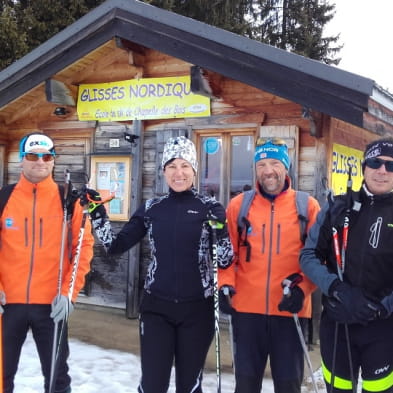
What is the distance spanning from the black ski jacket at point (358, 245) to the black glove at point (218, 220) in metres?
0.50

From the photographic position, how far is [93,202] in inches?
121

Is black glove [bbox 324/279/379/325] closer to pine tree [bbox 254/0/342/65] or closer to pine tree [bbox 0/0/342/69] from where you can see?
pine tree [bbox 0/0/342/69]

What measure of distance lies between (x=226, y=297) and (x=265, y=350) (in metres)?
0.40

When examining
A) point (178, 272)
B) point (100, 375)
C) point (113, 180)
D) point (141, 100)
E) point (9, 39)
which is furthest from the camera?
point (9, 39)

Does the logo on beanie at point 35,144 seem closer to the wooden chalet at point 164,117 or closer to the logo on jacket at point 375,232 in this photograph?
the logo on jacket at point 375,232

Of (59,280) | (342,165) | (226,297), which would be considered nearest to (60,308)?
(59,280)

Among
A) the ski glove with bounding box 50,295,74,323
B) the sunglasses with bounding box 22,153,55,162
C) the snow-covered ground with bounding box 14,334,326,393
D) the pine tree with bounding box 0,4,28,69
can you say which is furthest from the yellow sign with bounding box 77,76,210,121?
the pine tree with bounding box 0,4,28,69

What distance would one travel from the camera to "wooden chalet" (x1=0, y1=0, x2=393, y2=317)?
5039 mm

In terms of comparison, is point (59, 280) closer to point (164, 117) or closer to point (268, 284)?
point (268, 284)

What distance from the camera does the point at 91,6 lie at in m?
14.1

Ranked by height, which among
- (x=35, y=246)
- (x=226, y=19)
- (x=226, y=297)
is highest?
(x=226, y=19)

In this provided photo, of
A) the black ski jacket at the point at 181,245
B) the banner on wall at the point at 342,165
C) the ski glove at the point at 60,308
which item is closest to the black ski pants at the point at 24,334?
the ski glove at the point at 60,308

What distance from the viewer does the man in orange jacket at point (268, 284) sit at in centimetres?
279

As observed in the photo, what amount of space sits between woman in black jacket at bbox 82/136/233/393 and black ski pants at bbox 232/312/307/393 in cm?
23
